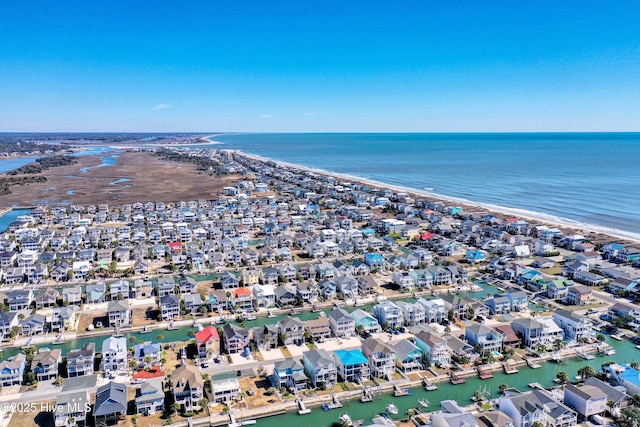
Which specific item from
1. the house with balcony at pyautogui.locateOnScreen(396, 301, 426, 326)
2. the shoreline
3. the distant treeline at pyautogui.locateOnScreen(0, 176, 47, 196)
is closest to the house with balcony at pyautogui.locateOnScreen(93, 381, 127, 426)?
the house with balcony at pyautogui.locateOnScreen(396, 301, 426, 326)

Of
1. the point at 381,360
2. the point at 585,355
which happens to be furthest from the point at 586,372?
the point at 381,360

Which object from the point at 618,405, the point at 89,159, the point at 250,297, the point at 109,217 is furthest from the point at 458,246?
the point at 89,159

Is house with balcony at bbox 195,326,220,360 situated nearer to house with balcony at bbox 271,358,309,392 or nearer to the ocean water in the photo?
house with balcony at bbox 271,358,309,392

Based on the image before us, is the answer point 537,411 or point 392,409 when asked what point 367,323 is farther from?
point 537,411

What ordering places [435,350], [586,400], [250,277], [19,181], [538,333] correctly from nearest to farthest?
[586,400] → [435,350] → [538,333] → [250,277] → [19,181]

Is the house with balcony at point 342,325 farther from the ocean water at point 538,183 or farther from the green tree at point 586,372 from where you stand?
the ocean water at point 538,183

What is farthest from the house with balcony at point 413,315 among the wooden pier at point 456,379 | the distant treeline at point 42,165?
the distant treeline at point 42,165
